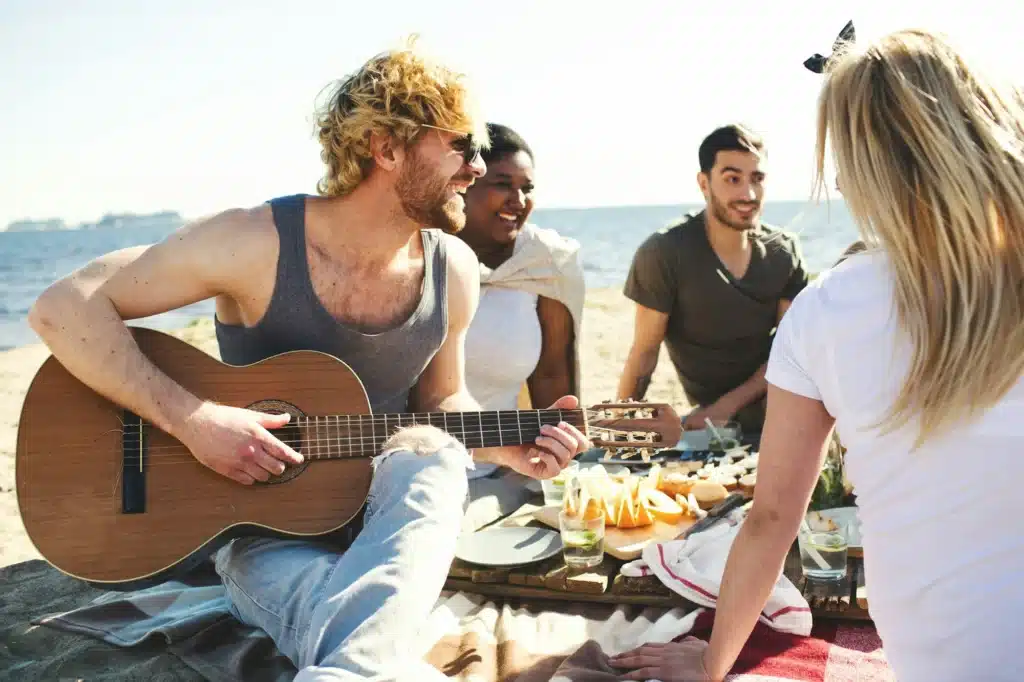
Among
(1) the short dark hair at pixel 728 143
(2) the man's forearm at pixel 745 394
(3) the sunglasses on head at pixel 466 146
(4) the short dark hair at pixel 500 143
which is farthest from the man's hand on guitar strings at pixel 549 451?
(1) the short dark hair at pixel 728 143

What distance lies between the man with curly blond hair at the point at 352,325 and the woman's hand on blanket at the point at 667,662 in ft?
1.66

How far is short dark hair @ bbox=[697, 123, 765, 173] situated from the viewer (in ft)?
16.4

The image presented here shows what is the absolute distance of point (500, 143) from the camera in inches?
174

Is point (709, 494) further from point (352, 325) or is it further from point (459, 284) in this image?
point (352, 325)

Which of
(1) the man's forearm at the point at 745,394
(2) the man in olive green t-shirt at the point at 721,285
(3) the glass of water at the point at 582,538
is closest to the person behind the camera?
(3) the glass of water at the point at 582,538

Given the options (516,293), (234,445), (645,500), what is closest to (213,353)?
(516,293)

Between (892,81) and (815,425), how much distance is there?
631 millimetres

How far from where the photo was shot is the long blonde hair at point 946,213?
1476 millimetres

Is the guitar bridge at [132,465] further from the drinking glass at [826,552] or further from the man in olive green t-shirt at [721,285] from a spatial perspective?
the man in olive green t-shirt at [721,285]

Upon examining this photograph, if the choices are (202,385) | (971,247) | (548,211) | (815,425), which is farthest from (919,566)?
(548,211)

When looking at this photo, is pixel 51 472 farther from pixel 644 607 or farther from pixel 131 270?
pixel 644 607

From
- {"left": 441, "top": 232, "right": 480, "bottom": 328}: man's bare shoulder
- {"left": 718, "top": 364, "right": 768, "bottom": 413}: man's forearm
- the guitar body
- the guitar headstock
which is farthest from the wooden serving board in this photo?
{"left": 718, "top": 364, "right": 768, "bottom": 413}: man's forearm

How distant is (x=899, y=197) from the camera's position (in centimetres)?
154

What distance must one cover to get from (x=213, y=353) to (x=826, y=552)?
362 inches
